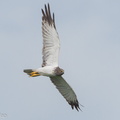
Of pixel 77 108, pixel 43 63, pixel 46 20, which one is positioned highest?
pixel 46 20

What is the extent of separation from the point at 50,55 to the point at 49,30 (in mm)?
1031

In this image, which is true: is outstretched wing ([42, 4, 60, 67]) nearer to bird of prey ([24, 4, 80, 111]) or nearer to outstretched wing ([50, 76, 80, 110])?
bird of prey ([24, 4, 80, 111])

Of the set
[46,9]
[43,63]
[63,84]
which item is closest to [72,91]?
[63,84]

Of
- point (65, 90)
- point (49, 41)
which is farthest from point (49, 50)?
point (65, 90)

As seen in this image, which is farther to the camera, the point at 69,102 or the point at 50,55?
the point at 69,102

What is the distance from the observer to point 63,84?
23641 millimetres

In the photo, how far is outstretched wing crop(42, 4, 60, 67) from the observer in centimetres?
2241

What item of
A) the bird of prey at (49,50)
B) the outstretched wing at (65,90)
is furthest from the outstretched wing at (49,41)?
the outstretched wing at (65,90)

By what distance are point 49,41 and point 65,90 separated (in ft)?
8.50

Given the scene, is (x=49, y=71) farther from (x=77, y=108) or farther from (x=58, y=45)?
(x=77, y=108)

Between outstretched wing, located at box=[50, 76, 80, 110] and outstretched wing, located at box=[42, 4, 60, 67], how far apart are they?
101 cm

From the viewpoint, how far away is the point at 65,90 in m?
23.9

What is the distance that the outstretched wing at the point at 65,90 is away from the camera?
2355 cm

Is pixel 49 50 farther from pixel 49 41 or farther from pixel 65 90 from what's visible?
pixel 65 90
